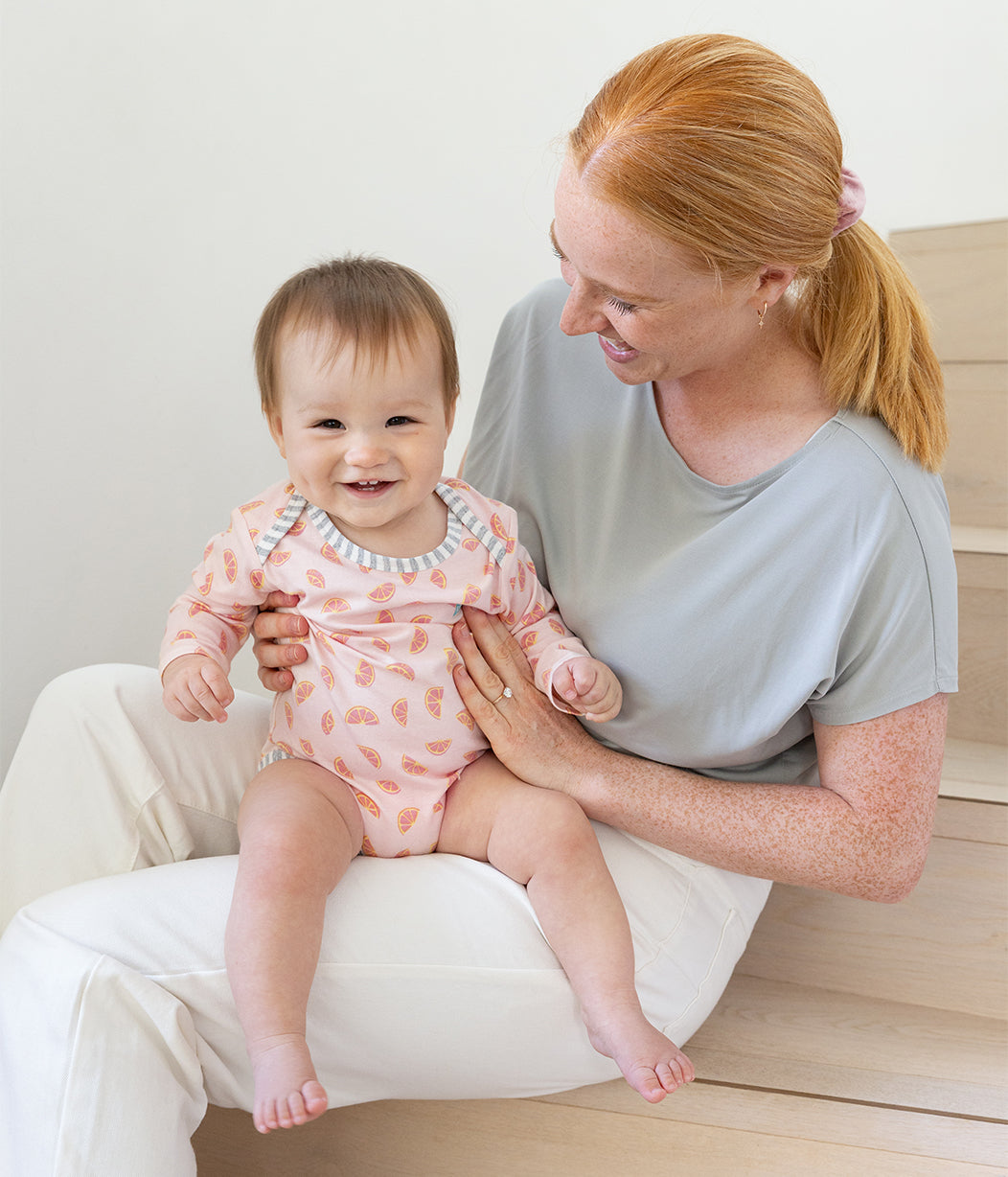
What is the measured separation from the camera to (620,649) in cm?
115

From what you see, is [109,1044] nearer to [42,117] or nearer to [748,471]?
[748,471]

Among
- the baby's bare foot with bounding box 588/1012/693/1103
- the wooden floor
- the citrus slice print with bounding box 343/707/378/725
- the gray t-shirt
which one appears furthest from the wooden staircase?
the citrus slice print with bounding box 343/707/378/725

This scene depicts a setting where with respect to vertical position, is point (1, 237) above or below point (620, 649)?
above

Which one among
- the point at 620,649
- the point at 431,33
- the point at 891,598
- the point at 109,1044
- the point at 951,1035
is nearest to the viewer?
the point at 109,1044

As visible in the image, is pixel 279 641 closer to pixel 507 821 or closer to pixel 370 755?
pixel 370 755

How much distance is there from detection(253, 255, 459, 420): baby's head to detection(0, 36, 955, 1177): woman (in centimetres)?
14

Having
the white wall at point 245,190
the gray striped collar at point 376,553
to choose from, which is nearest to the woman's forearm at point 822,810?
the gray striped collar at point 376,553

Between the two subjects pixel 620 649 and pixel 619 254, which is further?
pixel 620 649

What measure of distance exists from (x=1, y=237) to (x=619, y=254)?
0.97 metres

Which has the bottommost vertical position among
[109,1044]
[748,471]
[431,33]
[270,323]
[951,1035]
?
[951,1035]

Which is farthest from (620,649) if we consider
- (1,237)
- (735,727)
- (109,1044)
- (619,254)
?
(1,237)

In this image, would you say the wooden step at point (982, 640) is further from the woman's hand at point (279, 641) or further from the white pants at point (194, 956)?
the woman's hand at point (279, 641)

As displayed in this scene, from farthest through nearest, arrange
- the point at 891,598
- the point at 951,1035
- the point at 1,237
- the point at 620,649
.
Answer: the point at 1,237 < the point at 951,1035 < the point at 620,649 < the point at 891,598

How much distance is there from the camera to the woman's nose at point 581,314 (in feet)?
3.32
